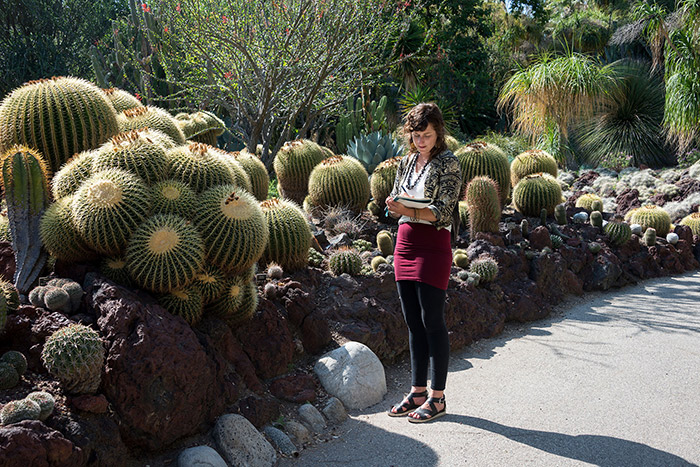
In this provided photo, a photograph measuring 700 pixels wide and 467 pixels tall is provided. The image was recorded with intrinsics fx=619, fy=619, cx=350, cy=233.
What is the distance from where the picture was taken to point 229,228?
11.8 ft

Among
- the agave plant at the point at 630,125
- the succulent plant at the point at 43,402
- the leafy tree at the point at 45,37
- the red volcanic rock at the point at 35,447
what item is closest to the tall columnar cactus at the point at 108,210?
the succulent plant at the point at 43,402

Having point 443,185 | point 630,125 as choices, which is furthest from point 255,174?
point 630,125

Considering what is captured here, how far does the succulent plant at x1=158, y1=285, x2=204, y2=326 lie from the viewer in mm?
3449

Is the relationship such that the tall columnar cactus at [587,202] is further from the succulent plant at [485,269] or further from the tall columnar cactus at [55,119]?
the tall columnar cactus at [55,119]

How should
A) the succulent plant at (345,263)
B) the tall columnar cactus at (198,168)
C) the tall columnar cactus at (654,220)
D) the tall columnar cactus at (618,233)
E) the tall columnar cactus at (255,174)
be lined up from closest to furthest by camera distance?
the tall columnar cactus at (198,168), the succulent plant at (345,263), the tall columnar cactus at (255,174), the tall columnar cactus at (618,233), the tall columnar cactus at (654,220)

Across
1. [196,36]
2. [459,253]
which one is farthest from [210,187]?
[196,36]

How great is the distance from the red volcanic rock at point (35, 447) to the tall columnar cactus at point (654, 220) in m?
7.84

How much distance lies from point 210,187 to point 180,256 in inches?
23.1

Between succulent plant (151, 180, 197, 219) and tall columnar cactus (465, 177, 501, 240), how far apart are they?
3854 millimetres

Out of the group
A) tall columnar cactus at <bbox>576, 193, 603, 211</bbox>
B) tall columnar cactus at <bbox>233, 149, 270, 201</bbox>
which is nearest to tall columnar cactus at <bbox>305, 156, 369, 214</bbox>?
tall columnar cactus at <bbox>233, 149, 270, 201</bbox>

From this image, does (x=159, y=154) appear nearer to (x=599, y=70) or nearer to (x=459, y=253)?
(x=459, y=253)

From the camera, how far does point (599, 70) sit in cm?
1484

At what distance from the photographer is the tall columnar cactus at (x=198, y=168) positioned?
3758 millimetres

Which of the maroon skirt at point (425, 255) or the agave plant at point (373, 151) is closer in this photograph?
A: the maroon skirt at point (425, 255)
